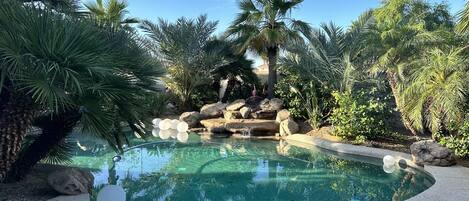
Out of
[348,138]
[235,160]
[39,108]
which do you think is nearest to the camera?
[39,108]

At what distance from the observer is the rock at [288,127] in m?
14.7

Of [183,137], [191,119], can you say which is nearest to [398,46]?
[183,137]

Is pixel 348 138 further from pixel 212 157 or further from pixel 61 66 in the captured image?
pixel 61 66

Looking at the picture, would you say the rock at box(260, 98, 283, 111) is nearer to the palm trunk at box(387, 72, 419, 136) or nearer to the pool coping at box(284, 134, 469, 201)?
the pool coping at box(284, 134, 469, 201)

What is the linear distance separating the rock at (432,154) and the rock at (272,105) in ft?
25.1

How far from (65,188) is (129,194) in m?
1.58

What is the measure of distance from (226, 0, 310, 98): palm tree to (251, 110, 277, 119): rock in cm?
208

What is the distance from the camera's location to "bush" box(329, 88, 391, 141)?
12094mm

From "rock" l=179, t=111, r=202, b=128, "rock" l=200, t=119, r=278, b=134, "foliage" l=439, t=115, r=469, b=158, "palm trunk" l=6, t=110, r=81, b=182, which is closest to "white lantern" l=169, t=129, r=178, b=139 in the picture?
"rock" l=179, t=111, r=202, b=128

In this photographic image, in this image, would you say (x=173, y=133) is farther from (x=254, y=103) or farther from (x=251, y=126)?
(x=254, y=103)

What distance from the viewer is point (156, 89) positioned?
20.7 feet

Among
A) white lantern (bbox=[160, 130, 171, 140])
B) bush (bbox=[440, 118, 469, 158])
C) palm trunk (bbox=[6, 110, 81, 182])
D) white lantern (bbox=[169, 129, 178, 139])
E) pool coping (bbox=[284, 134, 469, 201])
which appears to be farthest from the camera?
white lantern (bbox=[169, 129, 178, 139])

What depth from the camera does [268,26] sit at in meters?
17.2

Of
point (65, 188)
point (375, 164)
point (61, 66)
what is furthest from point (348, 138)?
point (61, 66)
